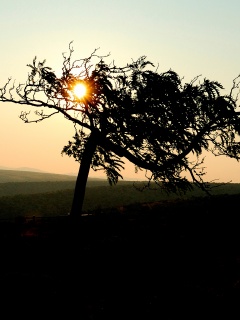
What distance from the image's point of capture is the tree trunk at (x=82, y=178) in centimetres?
1784

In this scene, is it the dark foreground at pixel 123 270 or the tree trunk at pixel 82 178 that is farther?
the tree trunk at pixel 82 178

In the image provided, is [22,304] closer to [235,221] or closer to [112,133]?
[112,133]

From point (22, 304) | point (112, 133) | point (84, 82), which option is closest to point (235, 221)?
point (112, 133)

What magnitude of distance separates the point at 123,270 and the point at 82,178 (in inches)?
273

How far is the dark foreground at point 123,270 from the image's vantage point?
941 cm

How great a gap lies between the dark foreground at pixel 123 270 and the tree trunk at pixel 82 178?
0.70 metres

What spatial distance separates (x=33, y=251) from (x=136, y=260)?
14.4 ft

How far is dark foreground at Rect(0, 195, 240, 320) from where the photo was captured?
9413mm

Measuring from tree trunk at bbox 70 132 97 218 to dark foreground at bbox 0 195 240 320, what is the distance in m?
0.70

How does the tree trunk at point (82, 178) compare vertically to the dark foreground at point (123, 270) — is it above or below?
above

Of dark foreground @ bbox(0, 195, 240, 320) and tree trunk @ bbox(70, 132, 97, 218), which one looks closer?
dark foreground @ bbox(0, 195, 240, 320)

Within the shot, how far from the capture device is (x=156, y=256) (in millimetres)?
13070

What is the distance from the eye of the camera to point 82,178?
18.0 meters

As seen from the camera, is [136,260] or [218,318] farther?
[136,260]
